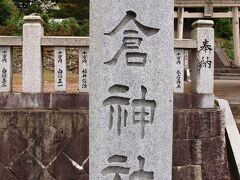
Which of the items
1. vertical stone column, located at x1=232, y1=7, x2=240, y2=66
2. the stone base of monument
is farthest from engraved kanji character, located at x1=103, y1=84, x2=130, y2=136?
vertical stone column, located at x1=232, y1=7, x2=240, y2=66

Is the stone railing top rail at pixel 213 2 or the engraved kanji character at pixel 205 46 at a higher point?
the stone railing top rail at pixel 213 2

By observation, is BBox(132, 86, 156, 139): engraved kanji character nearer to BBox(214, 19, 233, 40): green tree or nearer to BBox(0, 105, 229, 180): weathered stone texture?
BBox(0, 105, 229, 180): weathered stone texture

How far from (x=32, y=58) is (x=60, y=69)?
40 centimetres

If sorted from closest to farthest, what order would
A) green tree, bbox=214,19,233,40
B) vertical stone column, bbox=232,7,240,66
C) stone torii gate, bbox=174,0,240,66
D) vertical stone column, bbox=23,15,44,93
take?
1. vertical stone column, bbox=23,15,44,93
2. stone torii gate, bbox=174,0,240,66
3. vertical stone column, bbox=232,7,240,66
4. green tree, bbox=214,19,233,40

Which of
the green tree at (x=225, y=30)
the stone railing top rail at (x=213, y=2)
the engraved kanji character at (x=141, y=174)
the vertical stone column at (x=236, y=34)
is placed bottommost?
the engraved kanji character at (x=141, y=174)

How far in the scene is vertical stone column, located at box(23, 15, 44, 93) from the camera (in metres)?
6.13

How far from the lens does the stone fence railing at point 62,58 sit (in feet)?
20.1

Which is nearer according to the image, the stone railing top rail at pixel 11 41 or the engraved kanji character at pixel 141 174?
the engraved kanji character at pixel 141 174

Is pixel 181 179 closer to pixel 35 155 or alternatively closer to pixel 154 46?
pixel 35 155

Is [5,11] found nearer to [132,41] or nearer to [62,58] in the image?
[62,58]

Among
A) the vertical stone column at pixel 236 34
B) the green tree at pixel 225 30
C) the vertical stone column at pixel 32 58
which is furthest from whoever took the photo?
the green tree at pixel 225 30

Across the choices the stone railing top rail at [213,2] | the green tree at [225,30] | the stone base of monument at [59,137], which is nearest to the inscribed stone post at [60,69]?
the stone base of monument at [59,137]


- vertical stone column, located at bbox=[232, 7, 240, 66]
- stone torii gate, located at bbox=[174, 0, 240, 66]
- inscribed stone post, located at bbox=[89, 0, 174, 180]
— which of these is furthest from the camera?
vertical stone column, located at bbox=[232, 7, 240, 66]

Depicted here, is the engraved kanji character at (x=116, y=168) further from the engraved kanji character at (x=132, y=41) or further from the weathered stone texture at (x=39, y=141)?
the weathered stone texture at (x=39, y=141)
